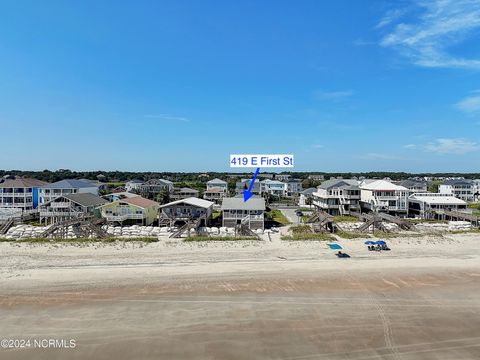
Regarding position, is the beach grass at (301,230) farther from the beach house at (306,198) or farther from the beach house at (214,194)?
the beach house at (214,194)

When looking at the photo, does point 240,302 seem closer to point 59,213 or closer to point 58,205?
point 59,213

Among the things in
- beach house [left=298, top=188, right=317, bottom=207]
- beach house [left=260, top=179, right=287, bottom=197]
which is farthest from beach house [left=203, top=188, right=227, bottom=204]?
beach house [left=298, top=188, right=317, bottom=207]

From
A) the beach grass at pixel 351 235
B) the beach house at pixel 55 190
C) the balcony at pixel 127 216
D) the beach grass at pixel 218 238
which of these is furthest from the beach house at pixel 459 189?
the beach house at pixel 55 190

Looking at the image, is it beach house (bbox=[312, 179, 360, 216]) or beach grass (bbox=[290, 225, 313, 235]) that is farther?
beach house (bbox=[312, 179, 360, 216])

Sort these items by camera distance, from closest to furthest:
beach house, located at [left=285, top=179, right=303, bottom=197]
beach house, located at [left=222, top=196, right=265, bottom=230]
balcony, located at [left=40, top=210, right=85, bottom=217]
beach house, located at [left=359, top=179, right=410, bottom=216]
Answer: beach house, located at [left=222, top=196, right=265, bottom=230] → balcony, located at [left=40, top=210, right=85, bottom=217] → beach house, located at [left=359, top=179, right=410, bottom=216] → beach house, located at [left=285, top=179, right=303, bottom=197]

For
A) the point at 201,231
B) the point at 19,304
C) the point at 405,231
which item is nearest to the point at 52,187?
the point at 201,231

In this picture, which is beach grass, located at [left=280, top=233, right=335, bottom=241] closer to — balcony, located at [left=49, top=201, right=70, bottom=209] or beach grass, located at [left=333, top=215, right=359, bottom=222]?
beach grass, located at [left=333, top=215, right=359, bottom=222]

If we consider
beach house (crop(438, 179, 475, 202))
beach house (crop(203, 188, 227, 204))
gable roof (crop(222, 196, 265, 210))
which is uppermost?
beach house (crop(438, 179, 475, 202))

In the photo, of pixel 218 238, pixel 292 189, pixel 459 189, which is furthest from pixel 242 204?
pixel 459 189
